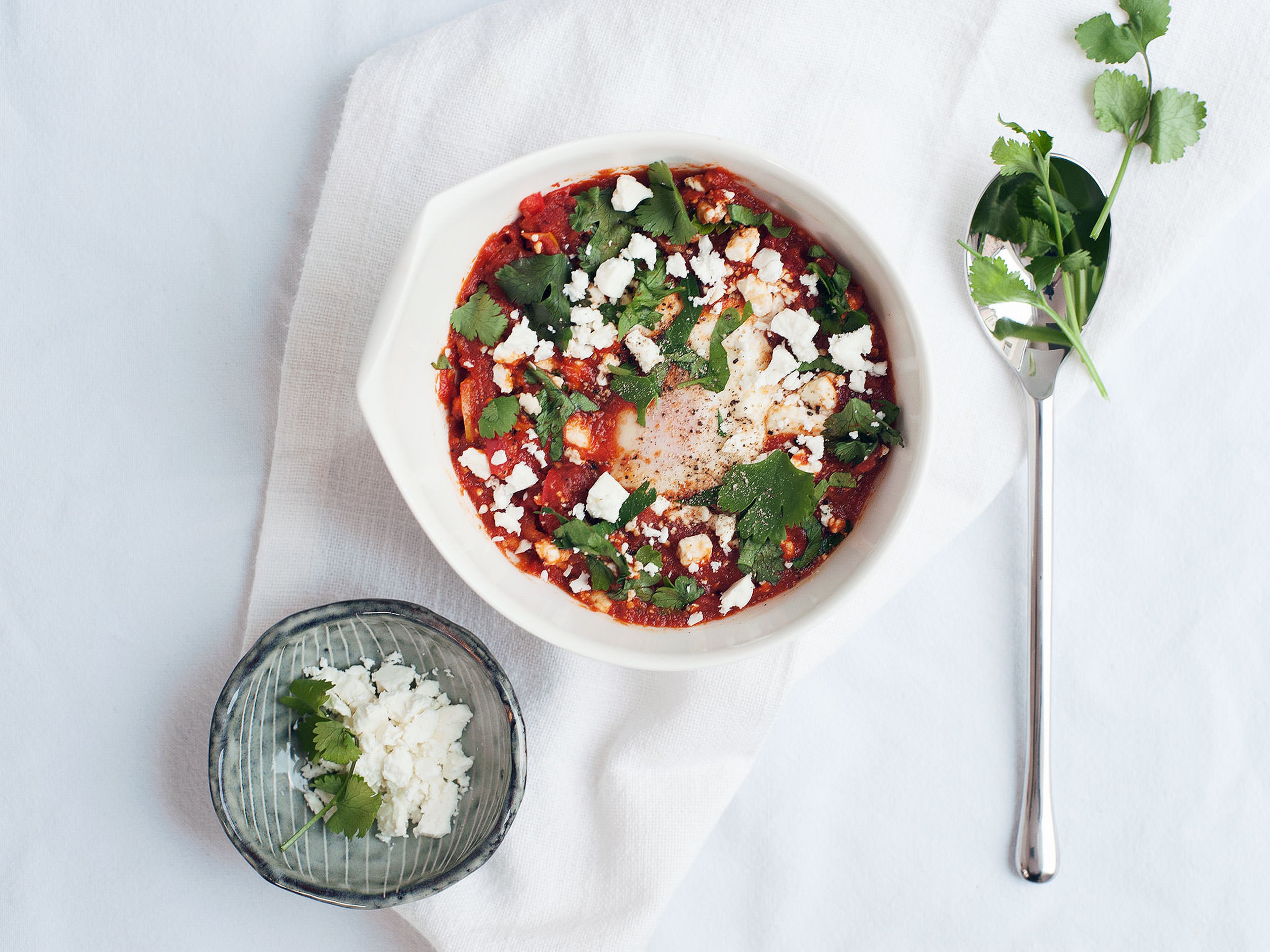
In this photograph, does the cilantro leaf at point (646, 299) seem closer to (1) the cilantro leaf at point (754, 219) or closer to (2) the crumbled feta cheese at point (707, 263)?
(2) the crumbled feta cheese at point (707, 263)

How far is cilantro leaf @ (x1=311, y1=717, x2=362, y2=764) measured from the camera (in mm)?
2217

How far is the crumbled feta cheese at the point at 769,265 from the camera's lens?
1.99 meters

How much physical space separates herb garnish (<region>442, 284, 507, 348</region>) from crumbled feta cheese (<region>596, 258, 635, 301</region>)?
0.25 meters

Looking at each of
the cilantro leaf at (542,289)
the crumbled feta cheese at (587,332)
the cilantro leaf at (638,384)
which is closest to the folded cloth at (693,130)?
the cilantro leaf at (542,289)

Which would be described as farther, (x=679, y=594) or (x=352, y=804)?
(x=352, y=804)

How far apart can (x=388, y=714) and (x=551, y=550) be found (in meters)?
0.66

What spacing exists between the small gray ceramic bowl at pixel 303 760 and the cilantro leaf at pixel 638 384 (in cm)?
72

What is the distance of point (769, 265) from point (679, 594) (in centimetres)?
82

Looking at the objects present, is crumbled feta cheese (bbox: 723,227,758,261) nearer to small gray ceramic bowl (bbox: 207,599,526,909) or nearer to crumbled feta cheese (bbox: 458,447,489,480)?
crumbled feta cheese (bbox: 458,447,489,480)

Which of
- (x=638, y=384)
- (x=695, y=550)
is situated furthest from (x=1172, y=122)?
(x=695, y=550)

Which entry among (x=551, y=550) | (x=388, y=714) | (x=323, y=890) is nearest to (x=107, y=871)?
(x=323, y=890)

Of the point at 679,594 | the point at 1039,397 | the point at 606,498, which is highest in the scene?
the point at 1039,397

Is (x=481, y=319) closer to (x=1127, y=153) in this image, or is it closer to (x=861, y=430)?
(x=861, y=430)

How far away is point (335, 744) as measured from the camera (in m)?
2.23
